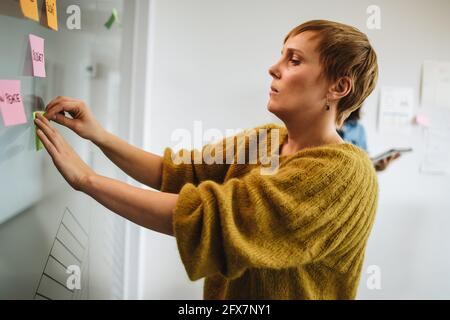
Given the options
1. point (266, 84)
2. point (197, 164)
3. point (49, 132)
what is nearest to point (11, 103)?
point (49, 132)

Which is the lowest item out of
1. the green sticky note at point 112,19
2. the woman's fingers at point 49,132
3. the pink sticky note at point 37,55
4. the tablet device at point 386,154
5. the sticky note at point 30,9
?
the tablet device at point 386,154

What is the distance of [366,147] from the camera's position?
1.48 meters

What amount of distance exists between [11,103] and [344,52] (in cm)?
51

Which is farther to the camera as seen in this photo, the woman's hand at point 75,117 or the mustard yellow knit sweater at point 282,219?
the woman's hand at point 75,117

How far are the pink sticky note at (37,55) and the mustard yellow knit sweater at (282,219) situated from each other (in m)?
0.30

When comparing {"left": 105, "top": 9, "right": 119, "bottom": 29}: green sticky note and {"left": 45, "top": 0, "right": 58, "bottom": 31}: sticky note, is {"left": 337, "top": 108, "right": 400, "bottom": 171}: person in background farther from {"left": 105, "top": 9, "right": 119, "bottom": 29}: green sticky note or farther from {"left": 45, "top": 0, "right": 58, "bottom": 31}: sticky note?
{"left": 45, "top": 0, "right": 58, "bottom": 31}: sticky note

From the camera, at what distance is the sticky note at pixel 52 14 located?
0.60m

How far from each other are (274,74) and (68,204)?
1.55 ft

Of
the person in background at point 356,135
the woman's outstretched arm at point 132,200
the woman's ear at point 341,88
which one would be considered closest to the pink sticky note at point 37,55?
the woman's outstretched arm at point 132,200

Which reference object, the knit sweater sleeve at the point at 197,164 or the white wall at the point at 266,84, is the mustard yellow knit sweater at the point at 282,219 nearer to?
the knit sweater sleeve at the point at 197,164

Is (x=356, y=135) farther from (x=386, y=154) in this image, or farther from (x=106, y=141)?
(x=106, y=141)

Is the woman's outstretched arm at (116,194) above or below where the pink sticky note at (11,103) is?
below

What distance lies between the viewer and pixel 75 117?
0.68 m
